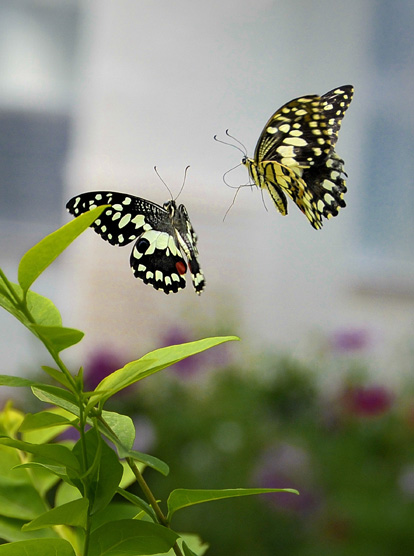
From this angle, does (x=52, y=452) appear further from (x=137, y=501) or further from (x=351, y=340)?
(x=351, y=340)

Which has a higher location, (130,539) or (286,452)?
(130,539)

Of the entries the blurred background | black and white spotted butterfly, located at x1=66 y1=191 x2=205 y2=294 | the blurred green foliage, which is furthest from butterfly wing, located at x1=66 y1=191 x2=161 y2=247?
the blurred background

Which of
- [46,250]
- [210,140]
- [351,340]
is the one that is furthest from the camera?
[210,140]

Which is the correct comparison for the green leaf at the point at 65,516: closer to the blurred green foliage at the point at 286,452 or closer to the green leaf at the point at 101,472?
the green leaf at the point at 101,472

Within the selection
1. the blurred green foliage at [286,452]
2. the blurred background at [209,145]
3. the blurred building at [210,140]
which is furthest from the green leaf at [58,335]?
the blurred building at [210,140]

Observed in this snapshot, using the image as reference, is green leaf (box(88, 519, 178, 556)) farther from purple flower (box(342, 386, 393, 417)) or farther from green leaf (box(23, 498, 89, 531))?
purple flower (box(342, 386, 393, 417))

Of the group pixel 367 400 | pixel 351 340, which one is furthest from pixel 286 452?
pixel 351 340

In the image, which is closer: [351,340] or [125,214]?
[125,214]
